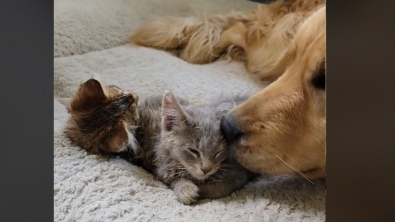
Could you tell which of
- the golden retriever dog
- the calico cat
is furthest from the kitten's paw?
the golden retriever dog

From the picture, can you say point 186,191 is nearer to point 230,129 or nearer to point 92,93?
point 230,129

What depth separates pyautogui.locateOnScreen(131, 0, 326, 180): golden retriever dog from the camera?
1.10 metres

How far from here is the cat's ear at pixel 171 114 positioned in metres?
1.10

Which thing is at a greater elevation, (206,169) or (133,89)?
(133,89)

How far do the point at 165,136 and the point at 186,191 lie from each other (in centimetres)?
12

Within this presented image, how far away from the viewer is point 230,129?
3.58 ft

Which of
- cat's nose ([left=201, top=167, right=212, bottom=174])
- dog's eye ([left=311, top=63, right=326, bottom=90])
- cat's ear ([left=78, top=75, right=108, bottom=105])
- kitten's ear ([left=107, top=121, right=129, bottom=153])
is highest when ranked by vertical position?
dog's eye ([left=311, top=63, right=326, bottom=90])

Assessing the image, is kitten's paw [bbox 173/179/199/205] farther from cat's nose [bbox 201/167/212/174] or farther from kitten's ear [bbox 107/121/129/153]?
kitten's ear [bbox 107/121/129/153]

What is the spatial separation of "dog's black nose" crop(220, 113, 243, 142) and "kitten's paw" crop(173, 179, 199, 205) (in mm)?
126

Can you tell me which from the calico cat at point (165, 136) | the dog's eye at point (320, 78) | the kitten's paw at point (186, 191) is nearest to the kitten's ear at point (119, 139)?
the calico cat at point (165, 136)

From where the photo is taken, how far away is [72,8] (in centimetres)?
116

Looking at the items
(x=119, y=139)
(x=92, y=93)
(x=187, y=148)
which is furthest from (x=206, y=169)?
(x=92, y=93)

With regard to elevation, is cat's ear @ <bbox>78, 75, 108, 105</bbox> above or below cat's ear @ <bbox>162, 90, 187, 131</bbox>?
above
